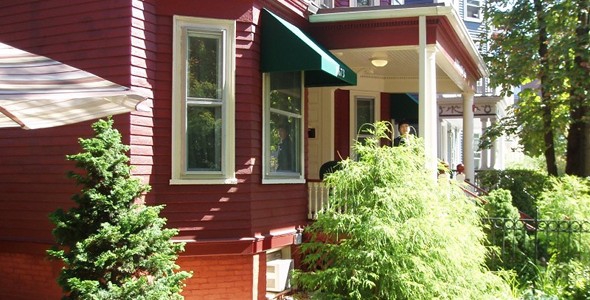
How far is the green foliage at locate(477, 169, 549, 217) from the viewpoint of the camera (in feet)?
45.4

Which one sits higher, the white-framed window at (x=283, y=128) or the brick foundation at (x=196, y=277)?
the white-framed window at (x=283, y=128)

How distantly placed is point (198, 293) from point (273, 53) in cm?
318

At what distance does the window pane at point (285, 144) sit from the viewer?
827cm

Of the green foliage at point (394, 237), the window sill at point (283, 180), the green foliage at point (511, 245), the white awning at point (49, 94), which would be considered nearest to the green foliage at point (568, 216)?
the green foliage at point (511, 245)

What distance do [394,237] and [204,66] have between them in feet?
11.1

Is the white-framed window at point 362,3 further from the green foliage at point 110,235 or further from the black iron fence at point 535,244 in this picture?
the green foliage at point 110,235

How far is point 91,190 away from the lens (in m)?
5.63

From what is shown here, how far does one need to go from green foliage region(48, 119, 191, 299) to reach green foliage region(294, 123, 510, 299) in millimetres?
1489

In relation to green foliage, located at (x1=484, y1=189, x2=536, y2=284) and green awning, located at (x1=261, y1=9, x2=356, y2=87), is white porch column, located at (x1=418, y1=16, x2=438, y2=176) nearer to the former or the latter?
green foliage, located at (x1=484, y1=189, x2=536, y2=284)

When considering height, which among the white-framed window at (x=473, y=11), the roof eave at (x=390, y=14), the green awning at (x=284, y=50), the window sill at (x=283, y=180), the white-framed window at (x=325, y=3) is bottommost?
the window sill at (x=283, y=180)

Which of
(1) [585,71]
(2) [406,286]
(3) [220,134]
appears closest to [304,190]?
(3) [220,134]

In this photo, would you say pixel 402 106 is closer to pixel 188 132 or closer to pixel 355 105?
pixel 355 105

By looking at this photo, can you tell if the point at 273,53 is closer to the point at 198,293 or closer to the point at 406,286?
the point at 198,293

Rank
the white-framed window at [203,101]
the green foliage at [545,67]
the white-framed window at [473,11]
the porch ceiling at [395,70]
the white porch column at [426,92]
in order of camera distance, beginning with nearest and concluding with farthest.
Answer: the white-framed window at [203,101], the white porch column at [426,92], the porch ceiling at [395,70], the green foliage at [545,67], the white-framed window at [473,11]
